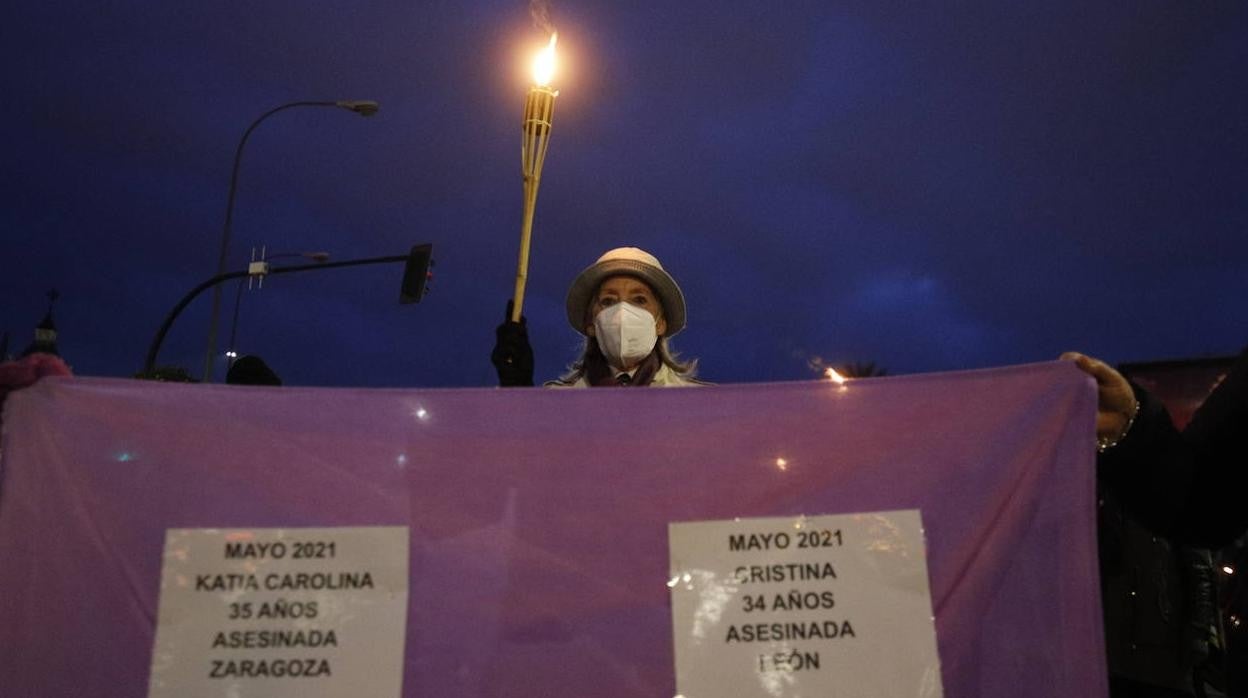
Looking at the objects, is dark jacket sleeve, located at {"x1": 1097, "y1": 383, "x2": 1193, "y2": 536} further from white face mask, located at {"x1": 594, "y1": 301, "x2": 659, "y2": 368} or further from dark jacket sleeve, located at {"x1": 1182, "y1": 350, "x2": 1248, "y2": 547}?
white face mask, located at {"x1": 594, "y1": 301, "x2": 659, "y2": 368}

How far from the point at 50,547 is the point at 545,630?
103 centimetres

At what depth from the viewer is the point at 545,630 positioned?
5.42ft

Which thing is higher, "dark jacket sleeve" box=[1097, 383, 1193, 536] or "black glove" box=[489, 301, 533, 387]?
"black glove" box=[489, 301, 533, 387]

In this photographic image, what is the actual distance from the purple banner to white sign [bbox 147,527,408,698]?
0.12 ft

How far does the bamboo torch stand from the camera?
2.75 meters

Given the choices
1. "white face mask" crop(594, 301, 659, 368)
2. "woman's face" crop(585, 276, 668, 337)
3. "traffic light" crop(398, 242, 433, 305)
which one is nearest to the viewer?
"white face mask" crop(594, 301, 659, 368)

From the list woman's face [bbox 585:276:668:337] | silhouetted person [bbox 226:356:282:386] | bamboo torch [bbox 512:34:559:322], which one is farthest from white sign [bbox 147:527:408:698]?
silhouetted person [bbox 226:356:282:386]

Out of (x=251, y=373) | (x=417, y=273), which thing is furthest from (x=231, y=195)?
(x=251, y=373)

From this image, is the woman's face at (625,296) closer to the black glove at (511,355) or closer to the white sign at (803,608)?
the black glove at (511,355)

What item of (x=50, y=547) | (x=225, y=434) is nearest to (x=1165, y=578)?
(x=225, y=434)

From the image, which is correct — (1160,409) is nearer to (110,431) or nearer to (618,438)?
(618,438)

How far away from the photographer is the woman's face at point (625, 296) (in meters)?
3.44

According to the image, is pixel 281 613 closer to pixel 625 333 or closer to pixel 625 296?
pixel 625 333

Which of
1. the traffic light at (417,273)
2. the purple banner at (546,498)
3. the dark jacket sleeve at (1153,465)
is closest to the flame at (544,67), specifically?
the purple banner at (546,498)
